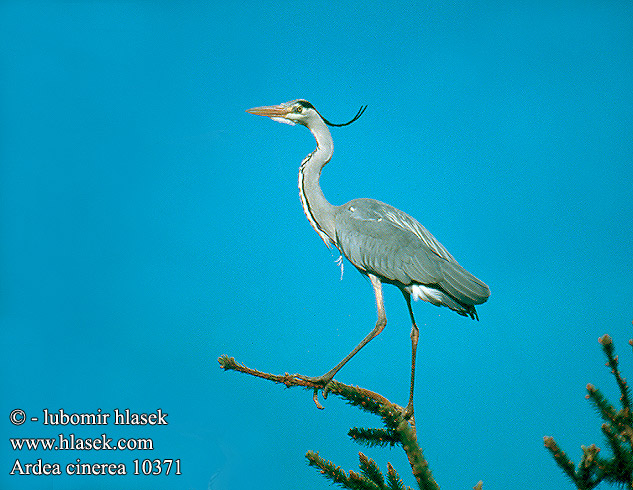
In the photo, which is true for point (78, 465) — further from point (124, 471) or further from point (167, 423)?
point (167, 423)

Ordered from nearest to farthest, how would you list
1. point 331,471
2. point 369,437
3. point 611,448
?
point 611,448 < point 331,471 < point 369,437

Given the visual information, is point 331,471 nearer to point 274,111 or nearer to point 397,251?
point 397,251

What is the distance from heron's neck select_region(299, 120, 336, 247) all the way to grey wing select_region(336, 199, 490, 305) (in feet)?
0.18

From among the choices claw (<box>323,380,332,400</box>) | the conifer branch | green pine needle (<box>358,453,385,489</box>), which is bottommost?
the conifer branch

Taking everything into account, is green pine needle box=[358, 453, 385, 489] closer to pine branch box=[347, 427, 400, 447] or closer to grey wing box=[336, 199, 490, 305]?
pine branch box=[347, 427, 400, 447]

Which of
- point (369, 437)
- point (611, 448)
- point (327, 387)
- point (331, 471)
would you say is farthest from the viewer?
point (327, 387)

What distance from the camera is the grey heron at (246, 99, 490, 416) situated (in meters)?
1.95

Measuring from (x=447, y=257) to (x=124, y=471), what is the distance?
171 centimetres

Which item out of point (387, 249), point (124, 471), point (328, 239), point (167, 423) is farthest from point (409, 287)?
point (124, 471)

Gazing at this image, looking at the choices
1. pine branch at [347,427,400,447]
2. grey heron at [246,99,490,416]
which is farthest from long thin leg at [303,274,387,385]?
pine branch at [347,427,400,447]

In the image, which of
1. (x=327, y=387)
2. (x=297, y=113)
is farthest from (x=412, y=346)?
(x=297, y=113)

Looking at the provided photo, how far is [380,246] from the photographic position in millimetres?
2068

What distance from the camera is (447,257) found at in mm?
2141

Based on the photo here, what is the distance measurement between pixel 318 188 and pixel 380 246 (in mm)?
388
